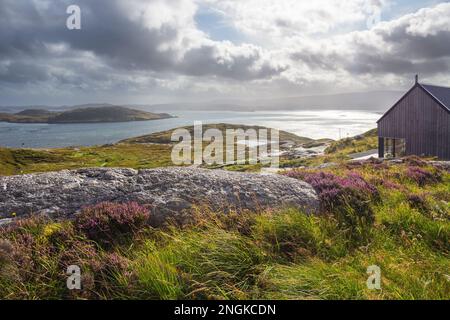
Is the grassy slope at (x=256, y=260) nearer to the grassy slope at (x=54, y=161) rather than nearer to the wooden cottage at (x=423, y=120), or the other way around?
the wooden cottage at (x=423, y=120)

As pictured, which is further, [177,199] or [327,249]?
[177,199]

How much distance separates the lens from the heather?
3811 millimetres

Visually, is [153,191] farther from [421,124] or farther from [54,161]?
[54,161]

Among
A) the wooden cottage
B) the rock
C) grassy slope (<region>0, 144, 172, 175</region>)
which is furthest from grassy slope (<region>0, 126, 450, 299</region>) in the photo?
grassy slope (<region>0, 144, 172, 175</region>)

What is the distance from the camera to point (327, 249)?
4.92m

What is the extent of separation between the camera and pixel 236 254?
440 cm

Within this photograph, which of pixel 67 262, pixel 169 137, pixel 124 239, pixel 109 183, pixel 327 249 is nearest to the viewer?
pixel 67 262

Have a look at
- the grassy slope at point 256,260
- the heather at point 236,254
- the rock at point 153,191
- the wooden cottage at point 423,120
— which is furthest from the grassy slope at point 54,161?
the grassy slope at point 256,260

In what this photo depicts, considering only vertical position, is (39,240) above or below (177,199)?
below

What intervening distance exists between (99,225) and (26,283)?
1.54 m

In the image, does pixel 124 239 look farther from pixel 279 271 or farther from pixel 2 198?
pixel 2 198

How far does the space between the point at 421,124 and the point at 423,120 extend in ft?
1.75

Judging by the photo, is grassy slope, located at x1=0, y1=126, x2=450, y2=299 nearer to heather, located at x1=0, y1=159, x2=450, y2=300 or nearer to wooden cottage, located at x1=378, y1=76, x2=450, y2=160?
heather, located at x1=0, y1=159, x2=450, y2=300
